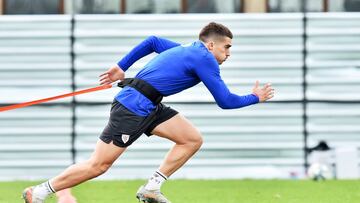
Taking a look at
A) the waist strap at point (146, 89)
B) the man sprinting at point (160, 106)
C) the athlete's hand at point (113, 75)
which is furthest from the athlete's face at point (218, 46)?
the athlete's hand at point (113, 75)

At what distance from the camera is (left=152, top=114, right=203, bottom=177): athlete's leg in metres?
11.7

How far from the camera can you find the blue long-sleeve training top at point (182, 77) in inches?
443

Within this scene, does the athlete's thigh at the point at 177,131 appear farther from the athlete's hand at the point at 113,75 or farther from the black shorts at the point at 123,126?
the athlete's hand at the point at 113,75

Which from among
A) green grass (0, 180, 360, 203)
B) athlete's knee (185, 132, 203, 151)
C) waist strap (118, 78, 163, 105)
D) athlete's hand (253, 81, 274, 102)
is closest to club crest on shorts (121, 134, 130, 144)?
waist strap (118, 78, 163, 105)

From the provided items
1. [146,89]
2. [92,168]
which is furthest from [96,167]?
[146,89]

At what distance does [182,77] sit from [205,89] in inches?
270

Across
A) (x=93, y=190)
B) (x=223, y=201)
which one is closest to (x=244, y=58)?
(x=93, y=190)

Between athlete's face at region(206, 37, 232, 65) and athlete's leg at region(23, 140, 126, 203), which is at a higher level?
athlete's face at region(206, 37, 232, 65)

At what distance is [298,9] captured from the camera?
61.2 feet

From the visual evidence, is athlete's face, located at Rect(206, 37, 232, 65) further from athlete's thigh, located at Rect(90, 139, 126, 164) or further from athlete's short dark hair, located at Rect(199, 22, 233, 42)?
athlete's thigh, located at Rect(90, 139, 126, 164)

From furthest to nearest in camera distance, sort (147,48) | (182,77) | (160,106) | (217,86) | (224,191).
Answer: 1. (224,191)
2. (147,48)
3. (160,106)
4. (182,77)
5. (217,86)

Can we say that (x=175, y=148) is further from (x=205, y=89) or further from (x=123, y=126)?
(x=205, y=89)

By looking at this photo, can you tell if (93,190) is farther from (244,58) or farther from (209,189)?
(244,58)

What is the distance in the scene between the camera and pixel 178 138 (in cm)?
1173
